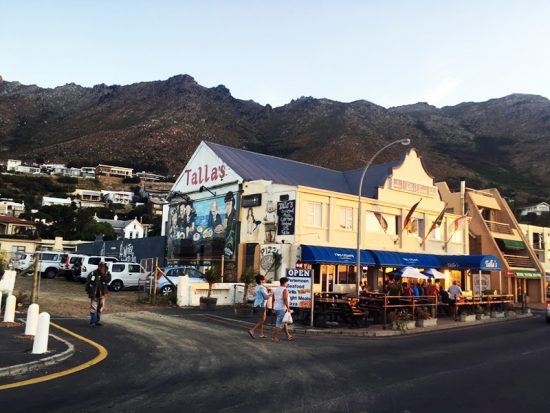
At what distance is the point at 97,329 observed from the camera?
14500mm

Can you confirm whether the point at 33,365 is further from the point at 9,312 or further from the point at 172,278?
the point at 172,278

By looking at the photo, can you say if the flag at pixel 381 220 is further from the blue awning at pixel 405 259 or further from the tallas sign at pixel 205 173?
the tallas sign at pixel 205 173

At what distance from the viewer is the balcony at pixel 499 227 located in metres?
45.7

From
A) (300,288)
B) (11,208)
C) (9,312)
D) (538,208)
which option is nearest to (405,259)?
(300,288)

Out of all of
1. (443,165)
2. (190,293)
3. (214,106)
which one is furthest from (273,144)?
(190,293)

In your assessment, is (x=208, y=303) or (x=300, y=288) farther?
(x=208, y=303)

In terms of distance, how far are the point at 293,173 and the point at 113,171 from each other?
137m

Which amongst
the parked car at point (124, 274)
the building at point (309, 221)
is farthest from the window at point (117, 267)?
the building at point (309, 221)

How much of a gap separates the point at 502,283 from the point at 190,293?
31.9 metres

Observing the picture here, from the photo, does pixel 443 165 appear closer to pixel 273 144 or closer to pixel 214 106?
pixel 273 144

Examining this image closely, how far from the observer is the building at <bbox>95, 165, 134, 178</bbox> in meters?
160

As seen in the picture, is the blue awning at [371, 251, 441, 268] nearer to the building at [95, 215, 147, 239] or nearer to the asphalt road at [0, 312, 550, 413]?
the asphalt road at [0, 312, 550, 413]

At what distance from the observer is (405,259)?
3262 cm

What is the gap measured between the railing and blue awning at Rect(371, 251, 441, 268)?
43.4 ft
